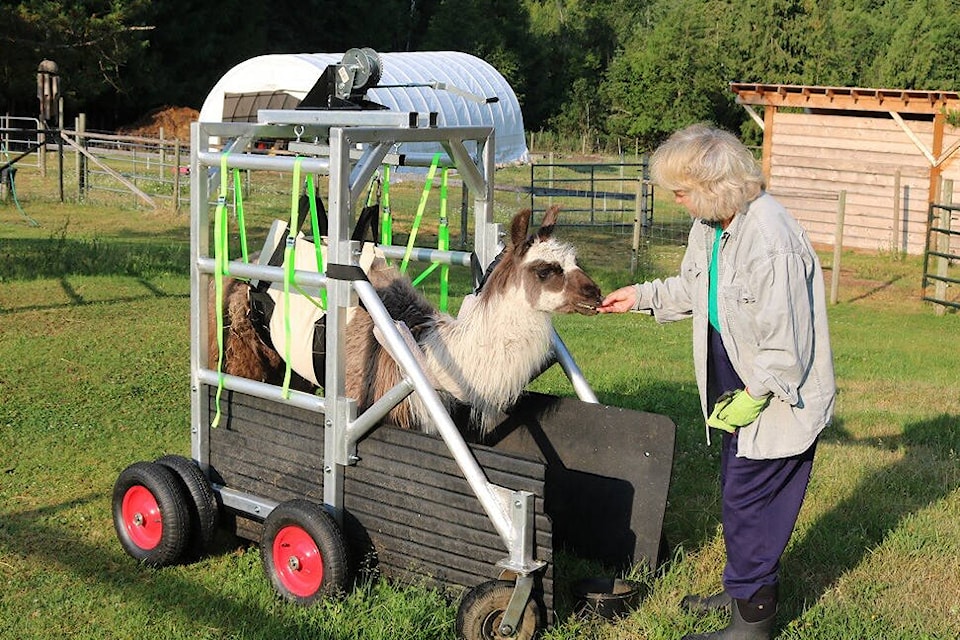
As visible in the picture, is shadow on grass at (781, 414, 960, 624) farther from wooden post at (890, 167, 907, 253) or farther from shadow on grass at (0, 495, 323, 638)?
wooden post at (890, 167, 907, 253)

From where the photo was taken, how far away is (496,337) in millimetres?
4586

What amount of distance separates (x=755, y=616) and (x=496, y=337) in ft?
4.96

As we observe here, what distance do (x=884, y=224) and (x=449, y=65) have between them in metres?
16.7

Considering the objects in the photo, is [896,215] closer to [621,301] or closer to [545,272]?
[621,301]

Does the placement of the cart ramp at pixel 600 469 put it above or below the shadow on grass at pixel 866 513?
above

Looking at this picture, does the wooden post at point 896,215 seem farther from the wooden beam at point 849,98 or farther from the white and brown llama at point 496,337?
the white and brown llama at point 496,337

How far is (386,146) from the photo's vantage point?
14.1ft

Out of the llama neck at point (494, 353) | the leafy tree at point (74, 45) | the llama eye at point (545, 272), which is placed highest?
the leafy tree at point (74, 45)

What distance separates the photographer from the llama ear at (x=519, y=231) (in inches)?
179

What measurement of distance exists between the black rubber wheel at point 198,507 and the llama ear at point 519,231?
168 centimetres

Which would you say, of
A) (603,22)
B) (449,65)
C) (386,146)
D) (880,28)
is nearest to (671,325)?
(386,146)

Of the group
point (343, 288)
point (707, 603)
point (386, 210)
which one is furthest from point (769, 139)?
point (343, 288)

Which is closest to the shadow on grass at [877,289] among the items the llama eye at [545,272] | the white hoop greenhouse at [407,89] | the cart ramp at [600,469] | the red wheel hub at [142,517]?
the white hoop greenhouse at [407,89]

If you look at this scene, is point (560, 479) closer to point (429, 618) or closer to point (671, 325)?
point (429, 618)
